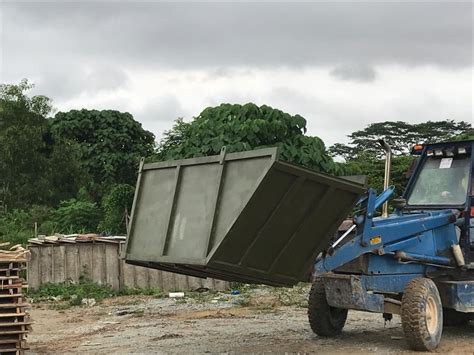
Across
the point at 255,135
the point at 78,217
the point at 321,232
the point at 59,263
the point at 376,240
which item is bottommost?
the point at 59,263

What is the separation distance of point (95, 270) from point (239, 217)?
11.2 m

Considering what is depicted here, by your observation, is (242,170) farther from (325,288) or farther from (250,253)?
(325,288)

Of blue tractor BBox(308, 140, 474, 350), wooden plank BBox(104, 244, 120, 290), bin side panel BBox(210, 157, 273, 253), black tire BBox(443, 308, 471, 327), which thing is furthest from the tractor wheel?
wooden plank BBox(104, 244, 120, 290)

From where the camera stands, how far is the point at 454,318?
11.6 m

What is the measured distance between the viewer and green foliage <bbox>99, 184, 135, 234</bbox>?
23688 millimetres

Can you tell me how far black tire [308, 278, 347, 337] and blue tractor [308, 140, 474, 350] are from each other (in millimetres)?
14

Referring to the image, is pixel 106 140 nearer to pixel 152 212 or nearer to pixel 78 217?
pixel 78 217

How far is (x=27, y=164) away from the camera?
2814 cm

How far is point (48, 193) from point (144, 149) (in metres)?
7.58

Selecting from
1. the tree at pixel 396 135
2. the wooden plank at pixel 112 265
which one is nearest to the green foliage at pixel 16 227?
the wooden plank at pixel 112 265

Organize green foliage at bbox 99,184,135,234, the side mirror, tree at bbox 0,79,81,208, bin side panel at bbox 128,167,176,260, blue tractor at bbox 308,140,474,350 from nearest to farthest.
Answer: bin side panel at bbox 128,167,176,260, blue tractor at bbox 308,140,474,350, the side mirror, green foliage at bbox 99,184,135,234, tree at bbox 0,79,81,208

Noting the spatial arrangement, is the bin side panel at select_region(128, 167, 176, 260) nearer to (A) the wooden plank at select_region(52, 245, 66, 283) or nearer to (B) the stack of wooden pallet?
(B) the stack of wooden pallet

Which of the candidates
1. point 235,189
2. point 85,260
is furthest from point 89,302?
point 235,189

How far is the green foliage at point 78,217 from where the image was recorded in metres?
24.7
